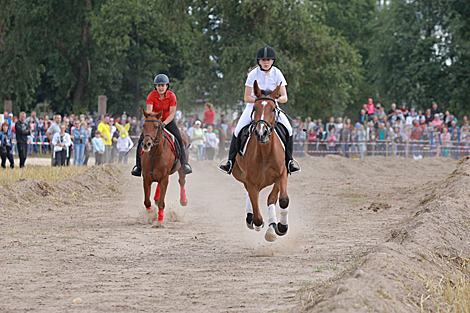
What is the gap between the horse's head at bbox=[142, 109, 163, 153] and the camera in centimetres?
1165

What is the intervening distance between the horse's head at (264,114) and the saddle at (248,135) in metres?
0.36

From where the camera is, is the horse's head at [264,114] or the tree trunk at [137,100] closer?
the horse's head at [264,114]

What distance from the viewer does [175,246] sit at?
31.5 feet

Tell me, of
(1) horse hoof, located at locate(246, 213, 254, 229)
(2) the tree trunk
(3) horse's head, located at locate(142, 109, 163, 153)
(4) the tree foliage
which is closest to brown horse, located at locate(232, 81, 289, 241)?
(1) horse hoof, located at locate(246, 213, 254, 229)

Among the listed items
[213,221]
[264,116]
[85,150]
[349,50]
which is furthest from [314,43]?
[264,116]

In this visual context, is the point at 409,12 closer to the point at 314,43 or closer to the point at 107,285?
the point at 314,43

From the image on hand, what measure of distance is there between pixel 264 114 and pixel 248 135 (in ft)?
2.83

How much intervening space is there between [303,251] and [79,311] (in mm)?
4136

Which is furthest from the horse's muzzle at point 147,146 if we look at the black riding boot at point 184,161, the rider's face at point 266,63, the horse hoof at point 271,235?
the horse hoof at point 271,235

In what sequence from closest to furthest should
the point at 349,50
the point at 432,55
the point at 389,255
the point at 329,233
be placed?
the point at 389,255, the point at 329,233, the point at 349,50, the point at 432,55

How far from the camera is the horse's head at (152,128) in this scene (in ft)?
38.2

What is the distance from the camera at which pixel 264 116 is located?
28.0 ft

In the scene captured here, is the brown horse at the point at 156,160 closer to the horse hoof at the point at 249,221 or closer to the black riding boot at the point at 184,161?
the black riding boot at the point at 184,161

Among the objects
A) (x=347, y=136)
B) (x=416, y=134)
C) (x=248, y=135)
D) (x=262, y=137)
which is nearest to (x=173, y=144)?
(x=248, y=135)
